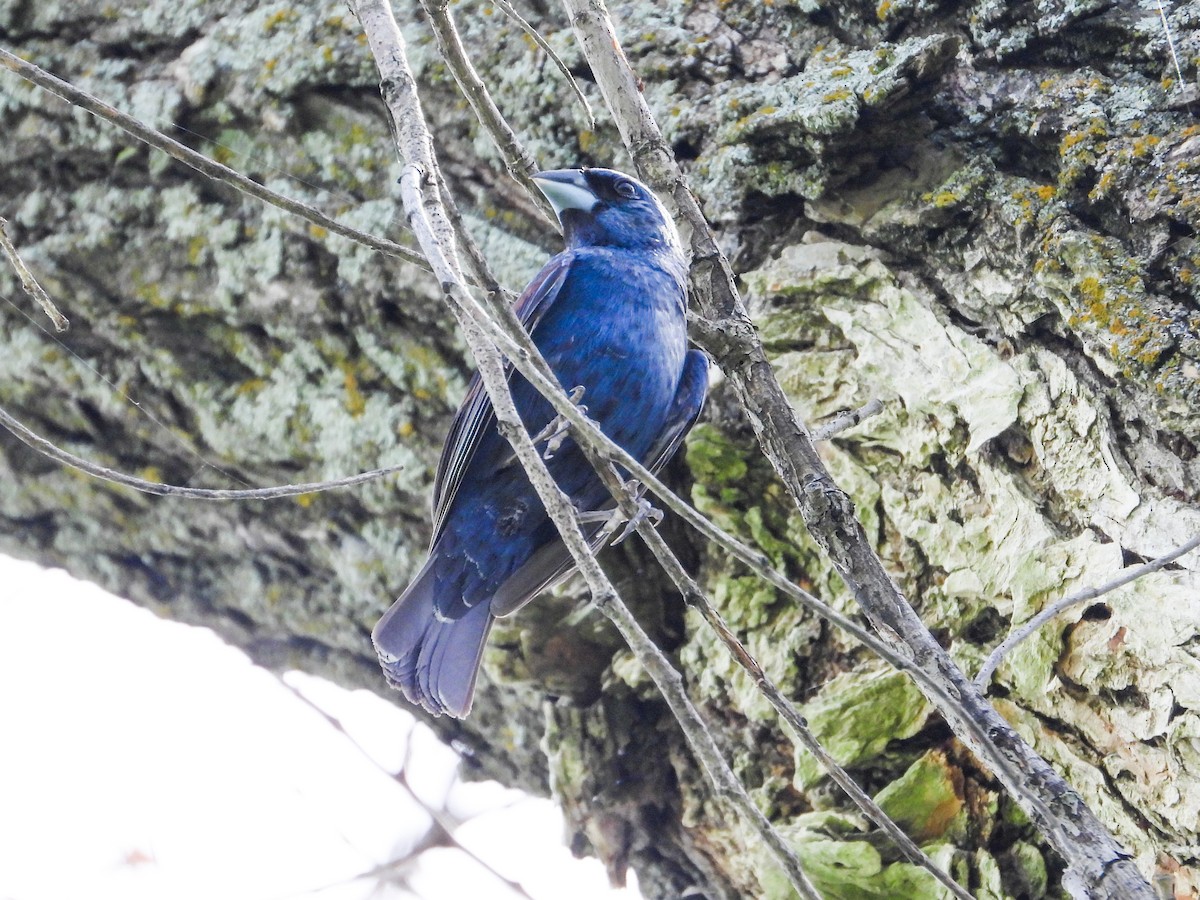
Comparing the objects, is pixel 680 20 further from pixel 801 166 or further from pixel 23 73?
pixel 23 73

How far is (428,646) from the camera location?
2.38m

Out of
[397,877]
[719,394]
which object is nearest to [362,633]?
[397,877]

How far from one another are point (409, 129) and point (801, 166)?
1.25 meters

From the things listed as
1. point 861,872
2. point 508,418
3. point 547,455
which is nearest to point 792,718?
point 508,418

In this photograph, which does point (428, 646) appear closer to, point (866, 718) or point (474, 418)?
point (474, 418)

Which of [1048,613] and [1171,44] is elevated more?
[1171,44]

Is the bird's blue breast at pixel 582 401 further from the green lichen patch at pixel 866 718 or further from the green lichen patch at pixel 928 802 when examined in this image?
the green lichen patch at pixel 928 802

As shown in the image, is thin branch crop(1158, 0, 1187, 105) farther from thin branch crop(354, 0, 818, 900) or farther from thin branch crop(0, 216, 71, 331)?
thin branch crop(0, 216, 71, 331)

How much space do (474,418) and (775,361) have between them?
660 millimetres

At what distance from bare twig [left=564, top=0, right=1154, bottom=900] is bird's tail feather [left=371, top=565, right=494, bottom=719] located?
Answer: 94 centimetres

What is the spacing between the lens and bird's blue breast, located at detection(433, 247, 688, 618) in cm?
236

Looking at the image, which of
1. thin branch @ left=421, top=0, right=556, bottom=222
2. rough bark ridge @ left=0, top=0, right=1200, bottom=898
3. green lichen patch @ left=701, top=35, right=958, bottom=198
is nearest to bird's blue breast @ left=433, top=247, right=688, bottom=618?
rough bark ridge @ left=0, top=0, right=1200, bottom=898

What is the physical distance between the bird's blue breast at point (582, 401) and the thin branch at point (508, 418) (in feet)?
3.39

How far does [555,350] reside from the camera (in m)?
2.44
